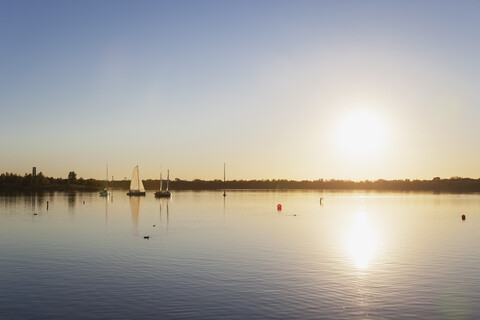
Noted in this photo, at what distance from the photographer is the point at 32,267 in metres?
46.8

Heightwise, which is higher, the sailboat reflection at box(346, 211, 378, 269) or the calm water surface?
the calm water surface

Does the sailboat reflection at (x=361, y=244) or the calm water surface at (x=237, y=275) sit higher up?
the calm water surface at (x=237, y=275)

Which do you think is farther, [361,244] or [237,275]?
[361,244]

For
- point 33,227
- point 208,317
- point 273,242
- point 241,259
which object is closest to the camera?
point 208,317

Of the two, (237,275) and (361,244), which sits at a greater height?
(237,275)

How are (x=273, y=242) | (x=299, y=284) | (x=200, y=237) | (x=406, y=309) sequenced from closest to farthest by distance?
(x=406, y=309), (x=299, y=284), (x=273, y=242), (x=200, y=237)

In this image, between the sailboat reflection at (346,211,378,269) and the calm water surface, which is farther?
the sailboat reflection at (346,211,378,269)

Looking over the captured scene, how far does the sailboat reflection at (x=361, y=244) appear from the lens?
2150 inches

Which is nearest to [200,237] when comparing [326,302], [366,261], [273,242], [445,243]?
[273,242]

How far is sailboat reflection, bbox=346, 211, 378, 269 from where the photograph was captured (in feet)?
179

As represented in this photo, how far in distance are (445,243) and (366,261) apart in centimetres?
2238

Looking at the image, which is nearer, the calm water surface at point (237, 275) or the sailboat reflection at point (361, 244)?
the calm water surface at point (237, 275)

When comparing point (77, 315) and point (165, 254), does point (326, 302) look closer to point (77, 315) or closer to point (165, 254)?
point (77, 315)

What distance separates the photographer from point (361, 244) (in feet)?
226
